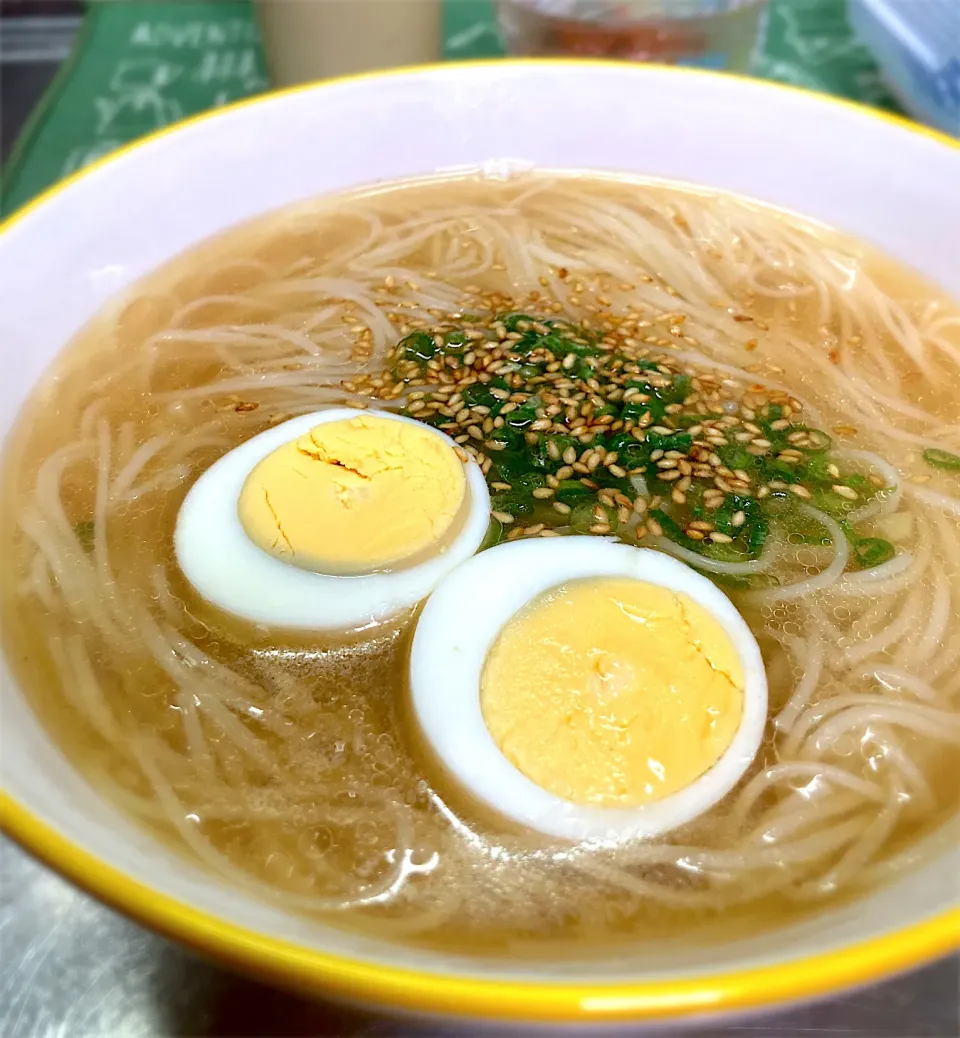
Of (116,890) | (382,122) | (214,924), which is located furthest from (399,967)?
(382,122)

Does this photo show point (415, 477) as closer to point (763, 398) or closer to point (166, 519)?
point (166, 519)

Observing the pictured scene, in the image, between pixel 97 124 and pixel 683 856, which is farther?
pixel 97 124

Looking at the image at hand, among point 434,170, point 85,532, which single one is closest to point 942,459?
point 434,170

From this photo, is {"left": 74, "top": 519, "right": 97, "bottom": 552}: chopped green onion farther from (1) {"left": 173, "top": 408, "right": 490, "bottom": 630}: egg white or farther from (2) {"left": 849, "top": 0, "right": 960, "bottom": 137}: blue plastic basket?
(2) {"left": 849, "top": 0, "right": 960, "bottom": 137}: blue plastic basket

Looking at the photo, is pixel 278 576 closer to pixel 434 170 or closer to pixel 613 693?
pixel 613 693

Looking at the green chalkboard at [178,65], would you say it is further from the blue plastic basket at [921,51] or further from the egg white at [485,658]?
the egg white at [485,658]

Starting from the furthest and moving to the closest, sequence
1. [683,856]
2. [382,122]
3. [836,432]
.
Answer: [382,122]
[836,432]
[683,856]
